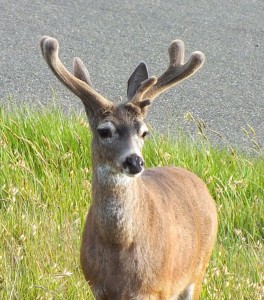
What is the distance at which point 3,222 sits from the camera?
5.37 metres

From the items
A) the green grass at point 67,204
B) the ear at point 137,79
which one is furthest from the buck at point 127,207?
the green grass at point 67,204

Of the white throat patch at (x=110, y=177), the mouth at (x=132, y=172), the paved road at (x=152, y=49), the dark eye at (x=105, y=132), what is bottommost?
the paved road at (x=152, y=49)

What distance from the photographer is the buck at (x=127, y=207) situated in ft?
13.6

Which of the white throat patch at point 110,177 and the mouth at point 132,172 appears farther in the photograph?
the white throat patch at point 110,177

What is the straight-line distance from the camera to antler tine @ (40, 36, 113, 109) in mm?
4234

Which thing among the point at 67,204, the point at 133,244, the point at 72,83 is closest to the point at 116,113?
the point at 72,83

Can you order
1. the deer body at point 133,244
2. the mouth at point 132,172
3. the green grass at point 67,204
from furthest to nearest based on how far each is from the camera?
1. the green grass at point 67,204
2. the deer body at point 133,244
3. the mouth at point 132,172

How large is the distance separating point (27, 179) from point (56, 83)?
3.32 meters

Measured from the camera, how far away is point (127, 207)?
431 centimetres

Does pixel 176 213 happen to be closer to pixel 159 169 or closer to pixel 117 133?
pixel 159 169

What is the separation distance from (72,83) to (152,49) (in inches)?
240

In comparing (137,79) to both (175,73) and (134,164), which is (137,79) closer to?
(175,73)

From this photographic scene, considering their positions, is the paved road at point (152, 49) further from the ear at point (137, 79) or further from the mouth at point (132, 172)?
the mouth at point (132, 172)

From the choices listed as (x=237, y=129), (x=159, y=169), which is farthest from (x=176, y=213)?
(x=237, y=129)
